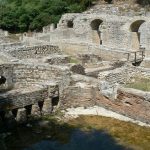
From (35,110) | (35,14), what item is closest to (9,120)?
(35,110)

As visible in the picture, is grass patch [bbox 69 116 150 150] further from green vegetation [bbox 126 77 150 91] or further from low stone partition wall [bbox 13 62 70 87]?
green vegetation [bbox 126 77 150 91]

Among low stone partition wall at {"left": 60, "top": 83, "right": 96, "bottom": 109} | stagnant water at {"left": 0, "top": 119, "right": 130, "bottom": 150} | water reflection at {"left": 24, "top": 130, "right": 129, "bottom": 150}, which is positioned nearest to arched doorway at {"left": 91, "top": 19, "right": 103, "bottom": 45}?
low stone partition wall at {"left": 60, "top": 83, "right": 96, "bottom": 109}

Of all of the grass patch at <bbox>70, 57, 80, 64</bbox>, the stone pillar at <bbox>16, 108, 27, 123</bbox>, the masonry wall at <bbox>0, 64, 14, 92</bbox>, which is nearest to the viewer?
the stone pillar at <bbox>16, 108, 27, 123</bbox>

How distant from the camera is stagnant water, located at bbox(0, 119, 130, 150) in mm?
11766

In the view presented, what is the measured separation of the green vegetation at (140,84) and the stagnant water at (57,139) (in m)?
3.33

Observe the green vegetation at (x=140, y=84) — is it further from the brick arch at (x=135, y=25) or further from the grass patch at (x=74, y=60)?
the brick arch at (x=135, y=25)

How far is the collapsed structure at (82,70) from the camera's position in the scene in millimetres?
13625

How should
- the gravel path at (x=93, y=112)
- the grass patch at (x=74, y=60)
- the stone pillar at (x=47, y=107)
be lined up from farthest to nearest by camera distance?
the grass patch at (x=74, y=60) < the stone pillar at (x=47, y=107) < the gravel path at (x=93, y=112)

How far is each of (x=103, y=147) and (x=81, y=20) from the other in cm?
1435

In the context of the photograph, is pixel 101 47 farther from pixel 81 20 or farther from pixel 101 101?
pixel 101 101

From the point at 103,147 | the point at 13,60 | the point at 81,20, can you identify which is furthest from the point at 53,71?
the point at 81,20

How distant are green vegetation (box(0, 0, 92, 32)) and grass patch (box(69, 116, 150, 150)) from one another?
25.1 m

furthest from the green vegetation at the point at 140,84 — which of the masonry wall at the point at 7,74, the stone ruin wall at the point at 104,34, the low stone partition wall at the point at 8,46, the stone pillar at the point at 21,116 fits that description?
the low stone partition wall at the point at 8,46

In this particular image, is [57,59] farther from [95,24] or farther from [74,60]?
[95,24]
